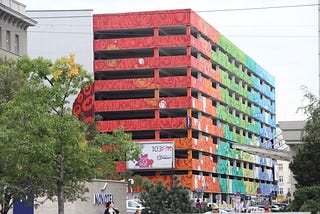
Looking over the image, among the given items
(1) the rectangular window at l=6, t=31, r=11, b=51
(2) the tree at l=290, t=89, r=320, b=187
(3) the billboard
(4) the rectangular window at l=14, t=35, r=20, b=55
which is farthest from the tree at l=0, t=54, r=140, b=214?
(3) the billboard

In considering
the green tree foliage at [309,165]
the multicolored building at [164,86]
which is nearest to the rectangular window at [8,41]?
the multicolored building at [164,86]

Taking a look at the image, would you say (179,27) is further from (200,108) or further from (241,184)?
(241,184)

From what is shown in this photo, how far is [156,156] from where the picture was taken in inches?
3383

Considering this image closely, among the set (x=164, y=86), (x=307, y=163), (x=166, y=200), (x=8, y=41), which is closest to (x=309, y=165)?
(x=307, y=163)

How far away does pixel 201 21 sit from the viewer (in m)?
96.4

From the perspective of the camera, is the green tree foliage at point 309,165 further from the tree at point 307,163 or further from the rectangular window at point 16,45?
the rectangular window at point 16,45

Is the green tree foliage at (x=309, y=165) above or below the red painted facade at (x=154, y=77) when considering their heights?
below

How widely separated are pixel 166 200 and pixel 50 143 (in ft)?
15.4

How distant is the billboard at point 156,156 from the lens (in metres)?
85.4

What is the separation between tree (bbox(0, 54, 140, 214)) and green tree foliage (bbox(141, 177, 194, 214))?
182 cm

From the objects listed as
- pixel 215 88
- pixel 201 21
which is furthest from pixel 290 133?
pixel 215 88

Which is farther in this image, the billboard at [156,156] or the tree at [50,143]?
the billboard at [156,156]

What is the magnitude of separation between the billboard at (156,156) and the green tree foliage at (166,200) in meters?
54.9

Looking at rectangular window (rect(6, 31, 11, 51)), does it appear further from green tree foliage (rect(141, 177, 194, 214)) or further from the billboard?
green tree foliage (rect(141, 177, 194, 214))
